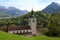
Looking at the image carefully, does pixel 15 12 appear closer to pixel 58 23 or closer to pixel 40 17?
pixel 40 17

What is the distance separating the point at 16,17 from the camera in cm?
2352

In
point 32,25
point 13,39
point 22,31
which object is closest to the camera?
point 13,39

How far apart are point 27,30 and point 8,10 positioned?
23.2 feet

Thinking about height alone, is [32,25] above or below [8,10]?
below

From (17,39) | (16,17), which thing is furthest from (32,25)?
(17,39)

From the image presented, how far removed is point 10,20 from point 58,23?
10.2m

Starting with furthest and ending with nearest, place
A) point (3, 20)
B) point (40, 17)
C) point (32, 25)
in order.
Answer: point (40, 17), point (3, 20), point (32, 25)

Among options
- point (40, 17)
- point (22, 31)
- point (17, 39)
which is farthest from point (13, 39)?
point (40, 17)

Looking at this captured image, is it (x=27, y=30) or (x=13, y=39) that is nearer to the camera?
(x=13, y=39)

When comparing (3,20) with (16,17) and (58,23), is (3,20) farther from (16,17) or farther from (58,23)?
(58,23)

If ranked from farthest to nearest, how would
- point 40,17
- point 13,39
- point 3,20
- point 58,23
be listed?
point 40,17
point 3,20
point 58,23
point 13,39

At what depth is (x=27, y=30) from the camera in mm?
16906

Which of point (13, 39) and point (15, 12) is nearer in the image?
point (13, 39)

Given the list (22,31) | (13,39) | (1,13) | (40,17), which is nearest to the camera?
(13,39)
